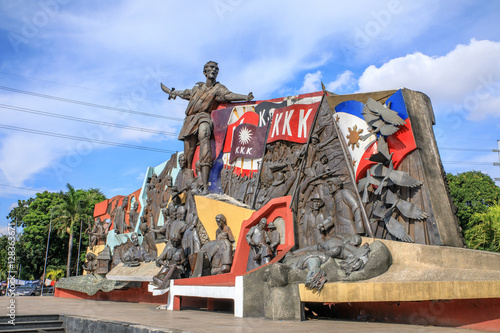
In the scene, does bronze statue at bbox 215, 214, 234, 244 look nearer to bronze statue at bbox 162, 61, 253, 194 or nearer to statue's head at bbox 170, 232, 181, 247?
statue's head at bbox 170, 232, 181, 247

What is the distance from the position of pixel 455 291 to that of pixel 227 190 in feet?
29.2

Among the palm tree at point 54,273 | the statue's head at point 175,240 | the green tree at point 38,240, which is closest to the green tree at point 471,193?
the statue's head at point 175,240

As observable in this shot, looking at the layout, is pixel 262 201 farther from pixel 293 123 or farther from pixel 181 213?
pixel 181 213

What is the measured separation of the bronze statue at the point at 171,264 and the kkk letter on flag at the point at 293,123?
4117 mm

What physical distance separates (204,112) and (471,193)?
20044 millimetres

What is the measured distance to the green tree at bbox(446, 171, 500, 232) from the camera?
27.0m

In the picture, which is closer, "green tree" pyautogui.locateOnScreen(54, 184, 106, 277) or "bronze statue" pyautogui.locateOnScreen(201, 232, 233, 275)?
"bronze statue" pyautogui.locateOnScreen(201, 232, 233, 275)

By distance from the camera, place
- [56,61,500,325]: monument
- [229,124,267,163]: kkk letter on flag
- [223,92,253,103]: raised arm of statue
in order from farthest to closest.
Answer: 1. [223,92,253,103]: raised arm of statue
2. [229,124,267,163]: kkk letter on flag
3. [56,61,500,325]: monument

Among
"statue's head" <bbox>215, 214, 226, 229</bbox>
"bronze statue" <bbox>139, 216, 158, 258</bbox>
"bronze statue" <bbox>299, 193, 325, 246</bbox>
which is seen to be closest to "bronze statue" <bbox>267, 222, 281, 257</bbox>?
"bronze statue" <bbox>299, 193, 325, 246</bbox>

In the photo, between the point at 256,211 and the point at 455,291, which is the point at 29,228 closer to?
the point at 256,211

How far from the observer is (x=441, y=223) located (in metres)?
8.59

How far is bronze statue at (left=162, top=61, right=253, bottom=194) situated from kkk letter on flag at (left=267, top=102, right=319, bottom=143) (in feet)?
8.10

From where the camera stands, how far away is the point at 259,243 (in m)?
10.9

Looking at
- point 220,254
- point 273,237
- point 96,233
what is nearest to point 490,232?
point 273,237
